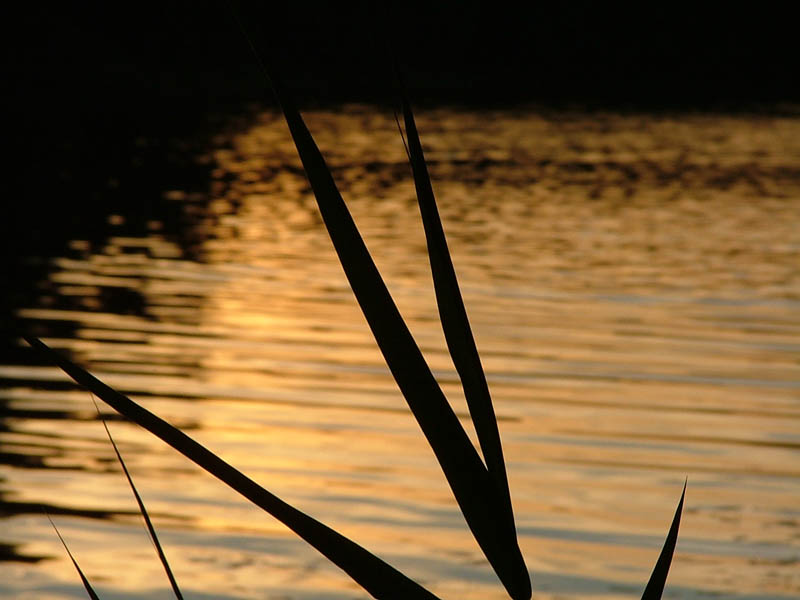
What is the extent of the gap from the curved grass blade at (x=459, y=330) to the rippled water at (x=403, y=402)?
4.07 metres

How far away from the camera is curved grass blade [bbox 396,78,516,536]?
2.36 feet

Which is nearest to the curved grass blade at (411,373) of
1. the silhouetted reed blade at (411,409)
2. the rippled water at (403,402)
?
the silhouetted reed blade at (411,409)

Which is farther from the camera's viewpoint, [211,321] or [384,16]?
[211,321]

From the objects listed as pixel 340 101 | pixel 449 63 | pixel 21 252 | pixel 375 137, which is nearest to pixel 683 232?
pixel 21 252

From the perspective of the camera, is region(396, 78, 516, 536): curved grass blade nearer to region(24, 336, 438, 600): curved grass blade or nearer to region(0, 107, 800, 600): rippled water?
region(24, 336, 438, 600): curved grass blade

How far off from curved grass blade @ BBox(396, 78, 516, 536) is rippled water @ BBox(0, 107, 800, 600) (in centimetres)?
407

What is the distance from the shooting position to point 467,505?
714mm

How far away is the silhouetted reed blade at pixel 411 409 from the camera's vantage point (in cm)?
68

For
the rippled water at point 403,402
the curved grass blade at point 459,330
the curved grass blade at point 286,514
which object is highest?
the rippled water at point 403,402

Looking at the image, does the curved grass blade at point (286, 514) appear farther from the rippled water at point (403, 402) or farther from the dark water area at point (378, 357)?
the rippled water at point (403, 402)

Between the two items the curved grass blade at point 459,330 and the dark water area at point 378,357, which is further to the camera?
the dark water area at point 378,357

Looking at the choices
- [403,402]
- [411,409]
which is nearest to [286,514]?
[411,409]

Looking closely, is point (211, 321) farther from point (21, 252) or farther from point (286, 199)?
point (286, 199)

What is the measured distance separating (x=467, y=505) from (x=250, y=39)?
0.22 meters
